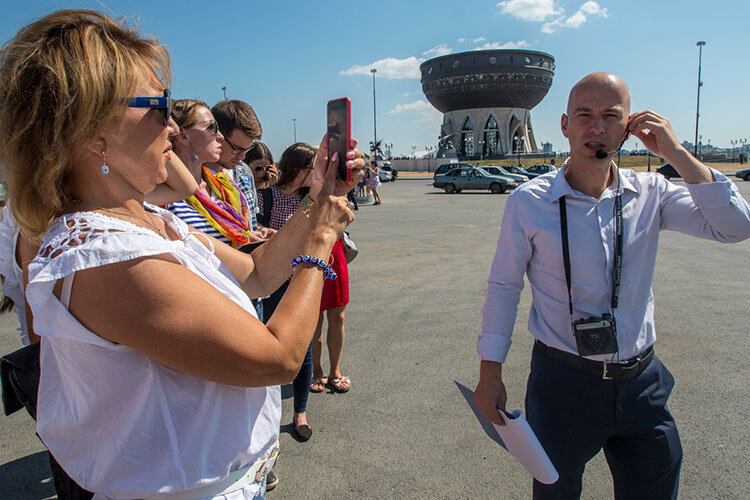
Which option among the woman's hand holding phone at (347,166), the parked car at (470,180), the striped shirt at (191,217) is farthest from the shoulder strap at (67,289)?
the parked car at (470,180)

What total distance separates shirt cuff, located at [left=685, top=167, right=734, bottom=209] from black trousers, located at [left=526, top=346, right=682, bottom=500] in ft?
2.43

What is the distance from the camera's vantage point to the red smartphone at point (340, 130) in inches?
69.1

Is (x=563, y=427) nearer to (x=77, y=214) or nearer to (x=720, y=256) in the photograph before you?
(x=77, y=214)

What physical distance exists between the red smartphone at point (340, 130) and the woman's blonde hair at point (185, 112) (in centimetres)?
147

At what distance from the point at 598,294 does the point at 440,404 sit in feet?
6.51

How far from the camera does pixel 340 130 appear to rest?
5.91 feet

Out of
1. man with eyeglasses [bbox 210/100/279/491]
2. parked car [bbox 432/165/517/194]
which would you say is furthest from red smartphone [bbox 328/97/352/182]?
parked car [bbox 432/165/517/194]

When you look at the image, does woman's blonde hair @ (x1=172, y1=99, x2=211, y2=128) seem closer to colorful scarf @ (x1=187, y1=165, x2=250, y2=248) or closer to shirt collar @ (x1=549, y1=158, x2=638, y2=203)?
colorful scarf @ (x1=187, y1=165, x2=250, y2=248)

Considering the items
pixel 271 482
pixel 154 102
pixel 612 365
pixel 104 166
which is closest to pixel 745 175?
pixel 612 365

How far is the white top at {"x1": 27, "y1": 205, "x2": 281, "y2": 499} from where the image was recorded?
110cm

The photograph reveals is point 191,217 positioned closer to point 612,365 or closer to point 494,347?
point 494,347

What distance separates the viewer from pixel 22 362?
1546mm

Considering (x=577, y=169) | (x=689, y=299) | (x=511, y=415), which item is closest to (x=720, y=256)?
(x=689, y=299)

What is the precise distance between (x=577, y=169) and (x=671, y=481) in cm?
140
